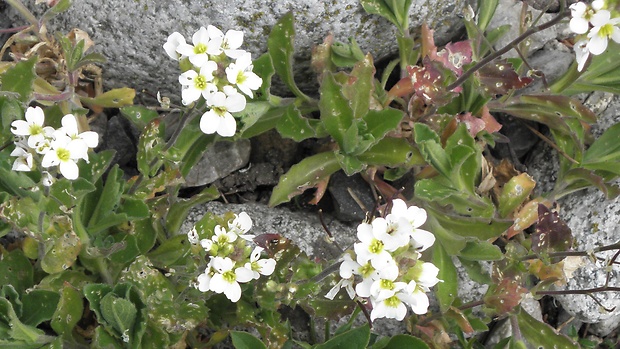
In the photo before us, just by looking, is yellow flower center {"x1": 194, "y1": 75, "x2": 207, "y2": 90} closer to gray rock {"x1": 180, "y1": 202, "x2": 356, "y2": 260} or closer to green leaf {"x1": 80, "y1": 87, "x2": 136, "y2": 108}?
green leaf {"x1": 80, "y1": 87, "x2": 136, "y2": 108}

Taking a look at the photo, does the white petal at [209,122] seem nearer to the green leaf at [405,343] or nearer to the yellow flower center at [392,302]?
the yellow flower center at [392,302]

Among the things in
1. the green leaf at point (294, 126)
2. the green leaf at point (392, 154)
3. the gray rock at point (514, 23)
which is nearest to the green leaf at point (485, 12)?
the gray rock at point (514, 23)

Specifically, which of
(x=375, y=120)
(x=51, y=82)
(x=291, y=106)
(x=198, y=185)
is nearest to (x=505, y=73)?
(x=375, y=120)

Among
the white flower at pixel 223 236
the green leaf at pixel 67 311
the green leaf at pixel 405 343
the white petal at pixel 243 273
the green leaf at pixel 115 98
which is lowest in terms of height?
the green leaf at pixel 405 343

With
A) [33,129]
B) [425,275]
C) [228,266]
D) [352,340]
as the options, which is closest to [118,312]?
[228,266]

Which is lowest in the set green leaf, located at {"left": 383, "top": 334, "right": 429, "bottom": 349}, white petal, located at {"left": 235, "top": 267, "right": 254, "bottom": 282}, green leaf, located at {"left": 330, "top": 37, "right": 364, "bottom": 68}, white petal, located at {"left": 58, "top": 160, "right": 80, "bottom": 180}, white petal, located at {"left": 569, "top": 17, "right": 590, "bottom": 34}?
green leaf, located at {"left": 383, "top": 334, "right": 429, "bottom": 349}

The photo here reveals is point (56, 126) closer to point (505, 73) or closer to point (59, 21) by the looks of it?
point (59, 21)

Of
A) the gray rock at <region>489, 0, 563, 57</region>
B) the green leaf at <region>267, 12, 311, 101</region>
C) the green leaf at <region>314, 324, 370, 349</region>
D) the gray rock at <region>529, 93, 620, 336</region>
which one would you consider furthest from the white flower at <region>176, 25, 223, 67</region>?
the gray rock at <region>529, 93, 620, 336</region>
